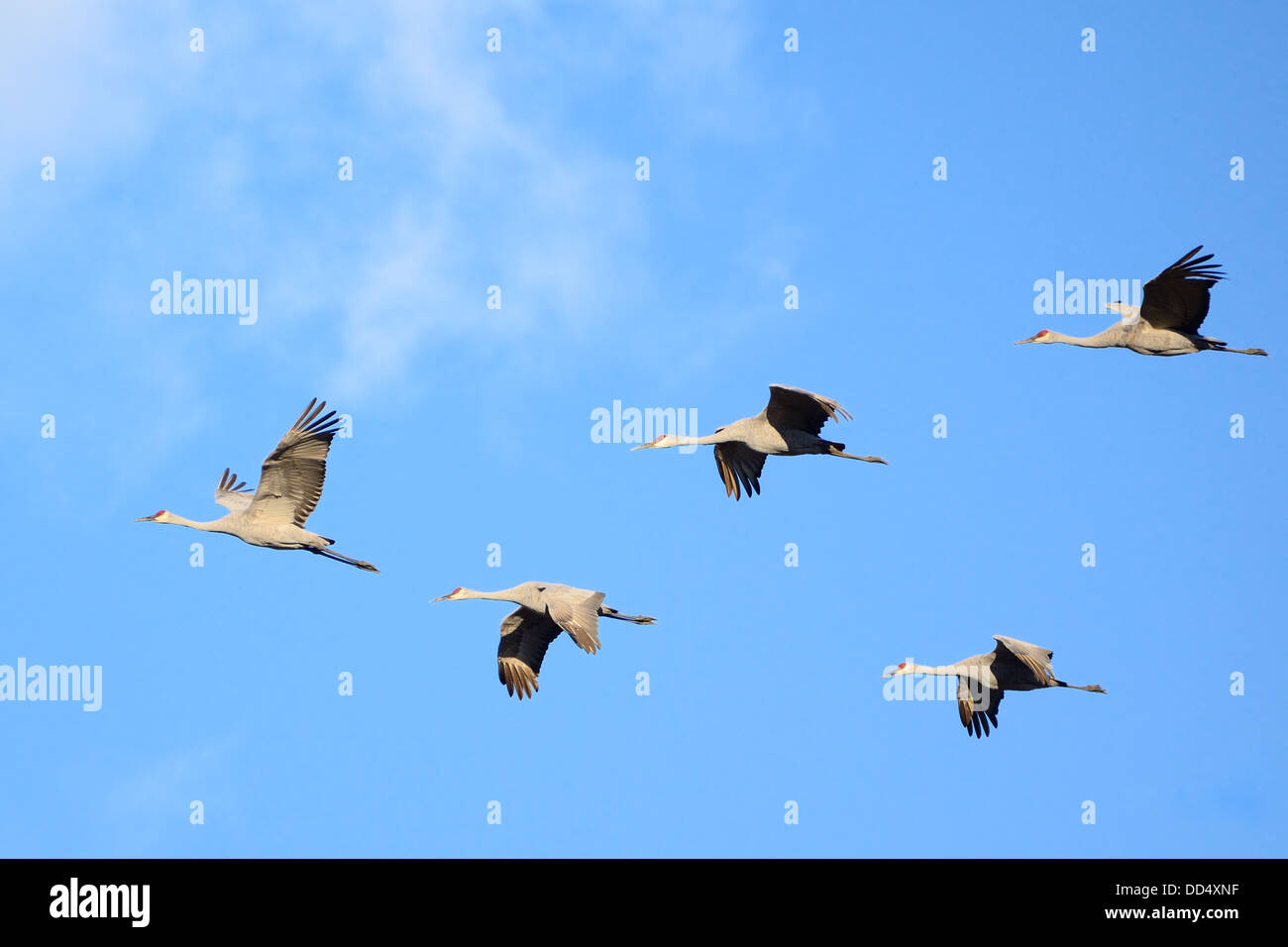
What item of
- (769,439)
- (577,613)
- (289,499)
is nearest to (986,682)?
(769,439)

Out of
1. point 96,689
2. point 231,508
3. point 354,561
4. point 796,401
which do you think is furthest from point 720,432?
point 96,689

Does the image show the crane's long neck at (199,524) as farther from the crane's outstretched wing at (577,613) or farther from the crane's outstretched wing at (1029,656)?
the crane's outstretched wing at (1029,656)

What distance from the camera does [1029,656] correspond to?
87.8ft

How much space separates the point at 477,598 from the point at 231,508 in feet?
13.5

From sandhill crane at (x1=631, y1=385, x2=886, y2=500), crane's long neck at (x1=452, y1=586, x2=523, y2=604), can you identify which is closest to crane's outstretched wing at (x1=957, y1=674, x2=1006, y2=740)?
sandhill crane at (x1=631, y1=385, x2=886, y2=500)

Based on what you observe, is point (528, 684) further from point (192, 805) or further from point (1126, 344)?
point (1126, 344)

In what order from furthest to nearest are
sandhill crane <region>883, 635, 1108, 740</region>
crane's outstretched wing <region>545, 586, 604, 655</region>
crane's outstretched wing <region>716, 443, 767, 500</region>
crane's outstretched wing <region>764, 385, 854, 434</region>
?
1. crane's outstretched wing <region>716, 443, 767, 500</region>
2. sandhill crane <region>883, 635, 1108, 740</region>
3. crane's outstretched wing <region>764, 385, 854, 434</region>
4. crane's outstretched wing <region>545, 586, 604, 655</region>

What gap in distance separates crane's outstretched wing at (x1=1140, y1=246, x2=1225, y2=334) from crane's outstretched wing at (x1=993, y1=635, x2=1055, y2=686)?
5.35 m

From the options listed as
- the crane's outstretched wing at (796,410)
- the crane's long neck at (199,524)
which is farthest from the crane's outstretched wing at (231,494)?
the crane's outstretched wing at (796,410)

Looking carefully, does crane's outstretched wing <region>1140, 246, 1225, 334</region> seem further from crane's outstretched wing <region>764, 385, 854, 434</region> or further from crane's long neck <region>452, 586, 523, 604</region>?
crane's long neck <region>452, 586, 523, 604</region>

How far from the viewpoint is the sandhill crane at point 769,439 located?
2645cm

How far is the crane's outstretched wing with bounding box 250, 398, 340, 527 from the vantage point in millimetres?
25281

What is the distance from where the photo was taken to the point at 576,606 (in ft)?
84.4

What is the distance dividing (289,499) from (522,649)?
4389mm
